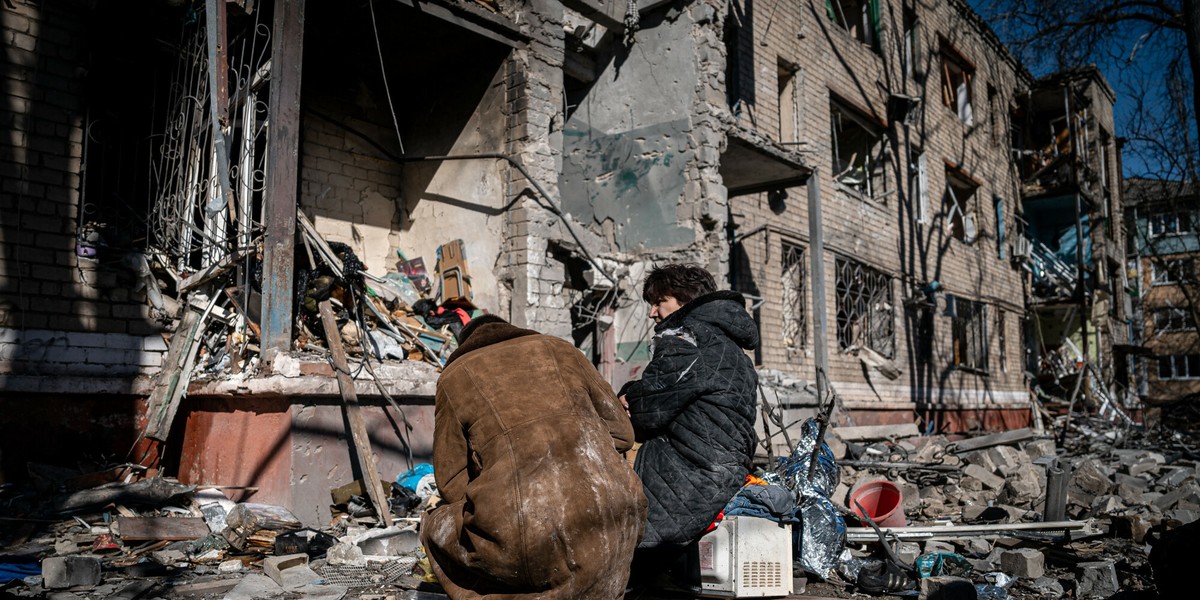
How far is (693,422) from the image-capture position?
3.01 meters

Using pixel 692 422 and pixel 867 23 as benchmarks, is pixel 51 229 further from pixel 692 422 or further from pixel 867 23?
pixel 867 23

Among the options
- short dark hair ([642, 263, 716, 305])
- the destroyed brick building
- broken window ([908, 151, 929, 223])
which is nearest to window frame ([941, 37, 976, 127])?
broken window ([908, 151, 929, 223])

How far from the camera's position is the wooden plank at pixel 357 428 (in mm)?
5141

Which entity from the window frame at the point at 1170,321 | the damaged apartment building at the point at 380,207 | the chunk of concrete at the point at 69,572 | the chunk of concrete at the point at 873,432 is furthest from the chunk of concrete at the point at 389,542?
the window frame at the point at 1170,321

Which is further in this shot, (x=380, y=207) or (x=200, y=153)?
(x=380, y=207)

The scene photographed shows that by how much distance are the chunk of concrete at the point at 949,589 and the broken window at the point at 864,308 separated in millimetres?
8826

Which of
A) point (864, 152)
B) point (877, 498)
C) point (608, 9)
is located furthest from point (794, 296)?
point (877, 498)

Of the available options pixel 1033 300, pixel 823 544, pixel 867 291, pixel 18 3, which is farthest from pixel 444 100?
pixel 1033 300

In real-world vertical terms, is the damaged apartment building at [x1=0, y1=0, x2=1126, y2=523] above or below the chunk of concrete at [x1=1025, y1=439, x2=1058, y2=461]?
above

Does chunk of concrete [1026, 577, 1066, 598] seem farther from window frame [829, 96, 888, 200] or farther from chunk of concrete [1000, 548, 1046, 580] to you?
window frame [829, 96, 888, 200]

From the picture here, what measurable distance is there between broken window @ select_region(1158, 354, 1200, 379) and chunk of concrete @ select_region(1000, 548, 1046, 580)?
34.2 metres

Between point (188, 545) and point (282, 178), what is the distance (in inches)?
104

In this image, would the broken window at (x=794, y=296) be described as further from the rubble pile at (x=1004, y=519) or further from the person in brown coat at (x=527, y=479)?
the person in brown coat at (x=527, y=479)

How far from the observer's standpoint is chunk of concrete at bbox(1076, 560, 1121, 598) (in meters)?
4.18
